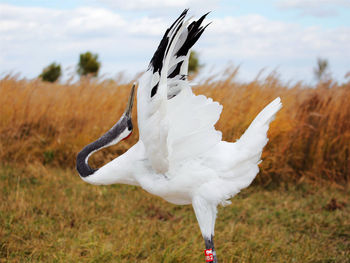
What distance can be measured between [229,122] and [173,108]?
134 inches

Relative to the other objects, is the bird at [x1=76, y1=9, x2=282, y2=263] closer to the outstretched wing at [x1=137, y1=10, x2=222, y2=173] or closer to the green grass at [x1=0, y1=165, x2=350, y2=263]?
the outstretched wing at [x1=137, y1=10, x2=222, y2=173]

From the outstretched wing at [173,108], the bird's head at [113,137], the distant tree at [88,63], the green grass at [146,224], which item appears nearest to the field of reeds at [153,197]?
the green grass at [146,224]

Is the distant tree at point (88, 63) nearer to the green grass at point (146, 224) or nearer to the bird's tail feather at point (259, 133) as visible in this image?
the green grass at point (146, 224)

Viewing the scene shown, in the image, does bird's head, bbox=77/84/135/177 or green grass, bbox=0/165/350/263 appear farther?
green grass, bbox=0/165/350/263

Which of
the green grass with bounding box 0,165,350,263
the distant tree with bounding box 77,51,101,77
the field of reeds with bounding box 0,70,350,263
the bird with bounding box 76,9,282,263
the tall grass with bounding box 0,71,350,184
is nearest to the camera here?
the bird with bounding box 76,9,282,263

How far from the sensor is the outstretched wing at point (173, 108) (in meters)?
2.25

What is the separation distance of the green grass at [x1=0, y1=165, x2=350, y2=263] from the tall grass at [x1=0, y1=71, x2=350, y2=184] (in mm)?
365

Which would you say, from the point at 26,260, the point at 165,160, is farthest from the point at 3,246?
the point at 165,160

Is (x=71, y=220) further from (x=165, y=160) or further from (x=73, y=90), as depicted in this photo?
(x=73, y=90)

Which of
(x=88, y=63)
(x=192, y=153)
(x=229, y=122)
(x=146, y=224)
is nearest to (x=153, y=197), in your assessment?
(x=146, y=224)

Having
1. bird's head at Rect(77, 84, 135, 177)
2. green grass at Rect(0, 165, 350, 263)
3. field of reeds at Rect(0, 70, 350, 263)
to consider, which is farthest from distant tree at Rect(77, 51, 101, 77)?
bird's head at Rect(77, 84, 135, 177)

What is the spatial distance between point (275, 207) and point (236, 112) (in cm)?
157

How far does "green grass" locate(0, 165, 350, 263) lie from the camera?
3.55 m

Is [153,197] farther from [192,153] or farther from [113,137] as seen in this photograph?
[192,153]
